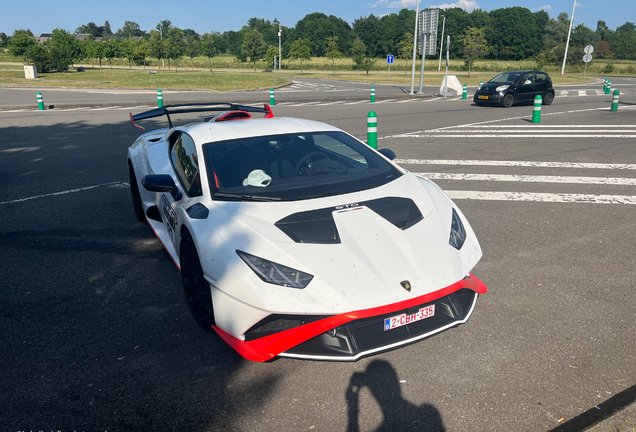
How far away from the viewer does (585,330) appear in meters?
3.51

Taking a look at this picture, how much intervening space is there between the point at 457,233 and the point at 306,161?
1383 mm

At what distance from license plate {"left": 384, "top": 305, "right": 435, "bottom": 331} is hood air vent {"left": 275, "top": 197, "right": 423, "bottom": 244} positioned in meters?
0.57

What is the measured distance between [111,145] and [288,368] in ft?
32.4

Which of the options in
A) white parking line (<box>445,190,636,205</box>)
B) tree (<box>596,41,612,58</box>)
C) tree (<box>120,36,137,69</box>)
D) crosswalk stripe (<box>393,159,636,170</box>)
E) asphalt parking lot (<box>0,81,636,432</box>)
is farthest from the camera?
tree (<box>596,41,612,58</box>)

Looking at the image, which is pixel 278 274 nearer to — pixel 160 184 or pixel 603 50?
pixel 160 184

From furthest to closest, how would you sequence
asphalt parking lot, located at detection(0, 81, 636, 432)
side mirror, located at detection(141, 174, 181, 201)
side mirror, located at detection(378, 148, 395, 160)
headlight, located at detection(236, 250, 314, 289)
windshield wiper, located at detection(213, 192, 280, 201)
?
side mirror, located at detection(378, 148, 395, 160)
side mirror, located at detection(141, 174, 181, 201)
windshield wiper, located at detection(213, 192, 280, 201)
headlight, located at detection(236, 250, 314, 289)
asphalt parking lot, located at detection(0, 81, 636, 432)

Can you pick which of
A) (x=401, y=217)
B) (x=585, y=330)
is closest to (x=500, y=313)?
(x=585, y=330)

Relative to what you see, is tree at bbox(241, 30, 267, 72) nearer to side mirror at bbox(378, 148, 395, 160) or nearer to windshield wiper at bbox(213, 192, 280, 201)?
side mirror at bbox(378, 148, 395, 160)

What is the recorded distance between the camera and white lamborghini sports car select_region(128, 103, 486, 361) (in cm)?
279

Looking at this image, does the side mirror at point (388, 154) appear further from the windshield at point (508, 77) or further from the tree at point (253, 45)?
the tree at point (253, 45)

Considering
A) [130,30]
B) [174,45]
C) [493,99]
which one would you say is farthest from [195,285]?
[130,30]

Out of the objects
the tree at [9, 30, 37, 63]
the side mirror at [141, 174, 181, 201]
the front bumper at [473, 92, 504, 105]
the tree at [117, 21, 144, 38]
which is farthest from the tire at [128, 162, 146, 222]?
the tree at [117, 21, 144, 38]

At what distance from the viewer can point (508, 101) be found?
2114 centimetres

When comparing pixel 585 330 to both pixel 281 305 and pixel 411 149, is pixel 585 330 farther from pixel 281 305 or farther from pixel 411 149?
pixel 411 149
